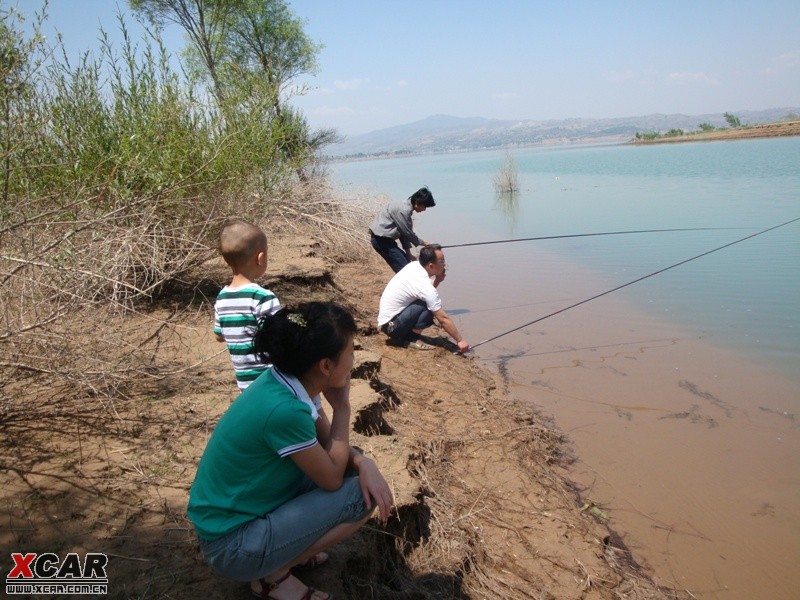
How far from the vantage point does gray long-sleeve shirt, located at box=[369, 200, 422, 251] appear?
21.9 feet

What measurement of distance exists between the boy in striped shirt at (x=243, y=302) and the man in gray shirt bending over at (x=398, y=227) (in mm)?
3750

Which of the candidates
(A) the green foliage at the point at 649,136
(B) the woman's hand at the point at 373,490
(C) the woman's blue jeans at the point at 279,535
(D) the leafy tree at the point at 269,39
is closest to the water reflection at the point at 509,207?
(D) the leafy tree at the point at 269,39

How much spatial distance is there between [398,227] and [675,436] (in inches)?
144

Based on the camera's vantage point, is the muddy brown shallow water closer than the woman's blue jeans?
No

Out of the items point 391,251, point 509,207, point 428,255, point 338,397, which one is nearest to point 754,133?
point 509,207

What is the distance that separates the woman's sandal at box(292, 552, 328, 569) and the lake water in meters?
1.86

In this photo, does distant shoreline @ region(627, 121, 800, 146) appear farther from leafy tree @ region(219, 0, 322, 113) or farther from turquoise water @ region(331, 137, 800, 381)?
leafy tree @ region(219, 0, 322, 113)

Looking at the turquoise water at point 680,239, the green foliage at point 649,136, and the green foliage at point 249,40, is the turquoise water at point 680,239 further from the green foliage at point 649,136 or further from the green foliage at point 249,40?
the green foliage at point 649,136

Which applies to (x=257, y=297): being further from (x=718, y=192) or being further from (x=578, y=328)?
(x=718, y=192)

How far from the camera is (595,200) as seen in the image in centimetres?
1836

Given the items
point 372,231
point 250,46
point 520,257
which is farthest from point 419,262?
point 250,46

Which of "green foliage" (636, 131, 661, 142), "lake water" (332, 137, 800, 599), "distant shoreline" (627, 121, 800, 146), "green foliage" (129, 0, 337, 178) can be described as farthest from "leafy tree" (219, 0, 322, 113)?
"green foliage" (636, 131, 661, 142)

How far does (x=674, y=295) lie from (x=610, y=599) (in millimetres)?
6086

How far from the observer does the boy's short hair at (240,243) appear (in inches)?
114
